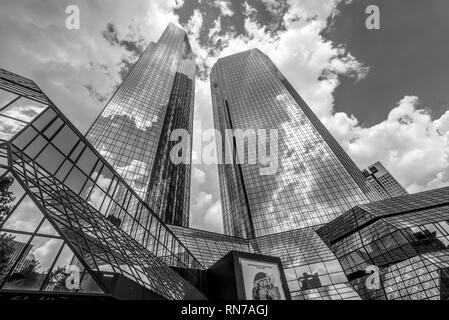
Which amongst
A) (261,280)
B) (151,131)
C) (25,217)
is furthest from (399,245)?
(151,131)

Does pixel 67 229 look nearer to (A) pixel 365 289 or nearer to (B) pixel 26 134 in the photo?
(B) pixel 26 134

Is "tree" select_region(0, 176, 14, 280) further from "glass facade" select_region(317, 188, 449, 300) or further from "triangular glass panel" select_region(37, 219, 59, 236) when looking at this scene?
"glass facade" select_region(317, 188, 449, 300)

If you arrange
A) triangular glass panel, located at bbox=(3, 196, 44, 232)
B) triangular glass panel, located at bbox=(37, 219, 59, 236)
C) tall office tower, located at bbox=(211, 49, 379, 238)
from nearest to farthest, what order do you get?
triangular glass panel, located at bbox=(3, 196, 44, 232), triangular glass panel, located at bbox=(37, 219, 59, 236), tall office tower, located at bbox=(211, 49, 379, 238)

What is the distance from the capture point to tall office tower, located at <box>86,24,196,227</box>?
7544cm

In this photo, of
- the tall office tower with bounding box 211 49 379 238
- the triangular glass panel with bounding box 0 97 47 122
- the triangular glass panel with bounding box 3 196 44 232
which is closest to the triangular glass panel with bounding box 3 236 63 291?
the triangular glass panel with bounding box 3 196 44 232

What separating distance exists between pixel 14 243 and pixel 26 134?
7.74 meters

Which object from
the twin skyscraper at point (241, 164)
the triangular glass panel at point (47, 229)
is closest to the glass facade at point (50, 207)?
the triangular glass panel at point (47, 229)

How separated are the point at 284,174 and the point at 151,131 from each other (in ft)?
180

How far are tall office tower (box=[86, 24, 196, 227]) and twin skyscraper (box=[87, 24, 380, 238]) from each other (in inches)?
12.9

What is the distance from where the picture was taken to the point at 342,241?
4475 centimetres

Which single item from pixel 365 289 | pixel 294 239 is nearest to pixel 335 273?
pixel 365 289

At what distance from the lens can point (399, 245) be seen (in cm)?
3422

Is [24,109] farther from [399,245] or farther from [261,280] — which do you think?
[399,245]

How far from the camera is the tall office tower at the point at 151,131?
75.4 metres
